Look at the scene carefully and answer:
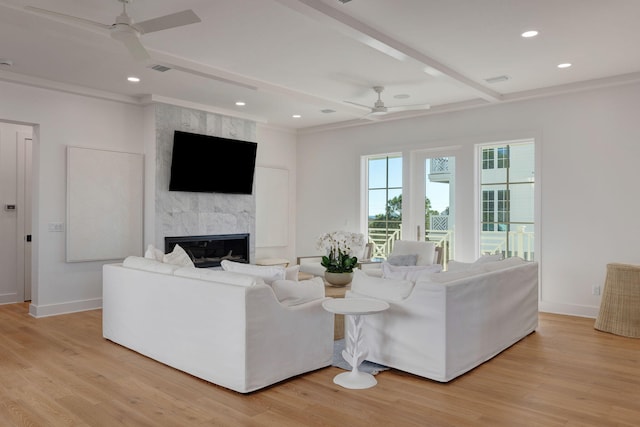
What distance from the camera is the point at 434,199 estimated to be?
701 centimetres

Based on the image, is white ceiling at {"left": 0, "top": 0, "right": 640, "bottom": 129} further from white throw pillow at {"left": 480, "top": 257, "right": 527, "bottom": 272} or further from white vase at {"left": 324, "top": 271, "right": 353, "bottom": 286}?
white vase at {"left": 324, "top": 271, "right": 353, "bottom": 286}

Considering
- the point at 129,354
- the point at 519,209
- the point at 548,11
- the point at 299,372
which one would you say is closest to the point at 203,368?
the point at 299,372

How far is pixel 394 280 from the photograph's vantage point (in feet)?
12.1

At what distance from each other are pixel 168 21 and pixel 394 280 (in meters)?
2.47

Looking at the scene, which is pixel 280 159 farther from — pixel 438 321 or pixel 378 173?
pixel 438 321

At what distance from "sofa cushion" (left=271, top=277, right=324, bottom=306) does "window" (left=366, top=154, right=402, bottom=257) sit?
4.01 metres

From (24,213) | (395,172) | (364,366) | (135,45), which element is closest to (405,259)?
(395,172)

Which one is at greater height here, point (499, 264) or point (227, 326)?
point (499, 264)

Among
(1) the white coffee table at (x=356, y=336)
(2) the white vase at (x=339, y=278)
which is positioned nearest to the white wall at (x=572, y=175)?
(2) the white vase at (x=339, y=278)

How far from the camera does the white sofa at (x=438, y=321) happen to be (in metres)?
3.38

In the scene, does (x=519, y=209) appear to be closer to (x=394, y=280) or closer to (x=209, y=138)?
(x=394, y=280)

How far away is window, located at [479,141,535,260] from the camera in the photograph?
614 cm

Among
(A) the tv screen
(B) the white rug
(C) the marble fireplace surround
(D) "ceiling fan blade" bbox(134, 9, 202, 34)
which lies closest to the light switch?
(C) the marble fireplace surround

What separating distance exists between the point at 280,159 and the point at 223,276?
5280 millimetres
